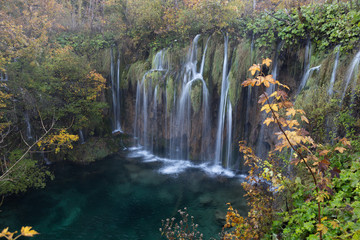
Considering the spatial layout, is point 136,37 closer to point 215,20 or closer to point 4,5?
point 215,20

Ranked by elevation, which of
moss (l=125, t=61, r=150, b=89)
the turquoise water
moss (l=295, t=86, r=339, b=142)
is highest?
moss (l=125, t=61, r=150, b=89)

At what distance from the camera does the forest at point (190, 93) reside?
5723 millimetres

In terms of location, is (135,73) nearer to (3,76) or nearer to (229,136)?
(3,76)

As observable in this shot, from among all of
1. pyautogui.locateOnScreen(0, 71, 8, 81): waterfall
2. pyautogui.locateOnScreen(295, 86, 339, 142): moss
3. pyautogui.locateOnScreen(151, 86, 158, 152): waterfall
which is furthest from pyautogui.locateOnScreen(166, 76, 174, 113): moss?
pyautogui.locateOnScreen(295, 86, 339, 142): moss

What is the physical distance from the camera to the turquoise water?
855cm

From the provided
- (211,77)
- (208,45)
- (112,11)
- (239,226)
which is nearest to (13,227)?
(239,226)

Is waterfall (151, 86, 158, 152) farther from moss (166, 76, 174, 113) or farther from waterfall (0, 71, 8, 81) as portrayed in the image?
waterfall (0, 71, 8, 81)

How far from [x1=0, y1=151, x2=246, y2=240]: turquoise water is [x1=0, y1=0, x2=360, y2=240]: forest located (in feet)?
1.05

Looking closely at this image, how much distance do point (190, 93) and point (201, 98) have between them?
732 mm

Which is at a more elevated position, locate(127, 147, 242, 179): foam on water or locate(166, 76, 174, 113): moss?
locate(166, 76, 174, 113): moss

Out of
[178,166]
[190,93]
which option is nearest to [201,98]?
[190,93]

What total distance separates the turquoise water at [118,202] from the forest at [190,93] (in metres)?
0.32

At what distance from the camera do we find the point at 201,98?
13.0 m

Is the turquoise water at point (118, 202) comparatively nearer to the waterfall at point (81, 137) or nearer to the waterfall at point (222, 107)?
the waterfall at point (222, 107)
